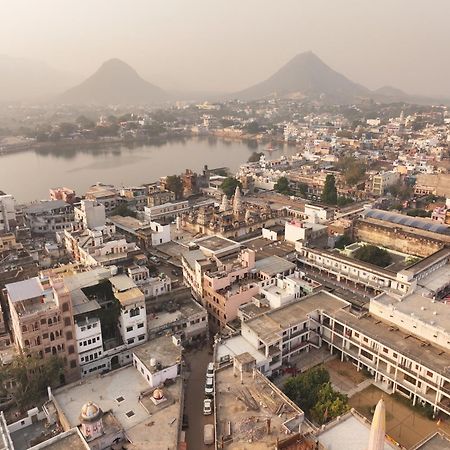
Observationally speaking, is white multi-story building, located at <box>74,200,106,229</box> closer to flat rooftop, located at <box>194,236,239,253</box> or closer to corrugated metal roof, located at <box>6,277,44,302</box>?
flat rooftop, located at <box>194,236,239,253</box>

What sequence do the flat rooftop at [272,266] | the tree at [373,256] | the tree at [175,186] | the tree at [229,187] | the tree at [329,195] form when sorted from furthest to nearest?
the tree at [175,186] → the tree at [229,187] → the tree at [329,195] → the tree at [373,256] → the flat rooftop at [272,266]

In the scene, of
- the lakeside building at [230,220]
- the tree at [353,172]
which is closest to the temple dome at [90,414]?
the lakeside building at [230,220]

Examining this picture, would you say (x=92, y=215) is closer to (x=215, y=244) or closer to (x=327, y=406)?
(x=215, y=244)

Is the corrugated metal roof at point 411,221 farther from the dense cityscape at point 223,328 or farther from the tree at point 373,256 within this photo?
the tree at point 373,256

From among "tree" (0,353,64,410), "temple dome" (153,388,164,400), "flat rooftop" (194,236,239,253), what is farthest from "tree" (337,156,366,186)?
"tree" (0,353,64,410)

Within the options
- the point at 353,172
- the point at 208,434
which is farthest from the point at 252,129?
the point at 208,434
